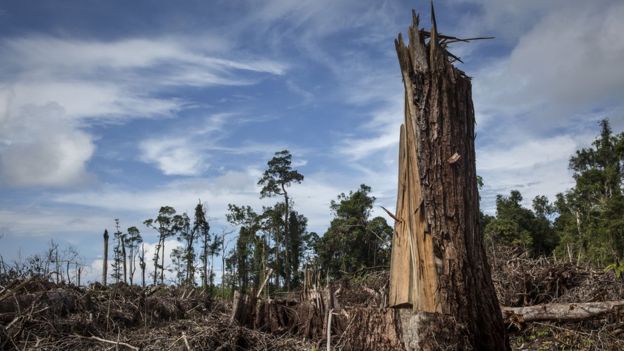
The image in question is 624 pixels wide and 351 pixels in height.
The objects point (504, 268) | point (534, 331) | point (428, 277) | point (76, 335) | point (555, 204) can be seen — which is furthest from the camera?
point (555, 204)

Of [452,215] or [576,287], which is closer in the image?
[452,215]

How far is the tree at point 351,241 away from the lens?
33.9 metres

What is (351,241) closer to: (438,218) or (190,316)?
(190,316)

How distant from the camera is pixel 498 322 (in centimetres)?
527

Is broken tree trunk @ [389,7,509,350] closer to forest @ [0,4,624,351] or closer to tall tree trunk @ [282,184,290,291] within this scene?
forest @ [0,4,624,351]

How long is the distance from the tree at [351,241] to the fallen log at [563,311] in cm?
2522

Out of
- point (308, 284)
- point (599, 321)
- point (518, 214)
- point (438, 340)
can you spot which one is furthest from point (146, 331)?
point (518, 214)

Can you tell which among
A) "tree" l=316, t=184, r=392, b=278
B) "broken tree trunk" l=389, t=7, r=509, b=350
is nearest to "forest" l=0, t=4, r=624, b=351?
"broken tree trunk" l=389, t=7, r=509, b=350

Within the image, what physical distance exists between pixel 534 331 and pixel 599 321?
0.93 metres

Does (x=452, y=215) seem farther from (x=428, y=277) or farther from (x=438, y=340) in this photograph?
(x=438, y=340)

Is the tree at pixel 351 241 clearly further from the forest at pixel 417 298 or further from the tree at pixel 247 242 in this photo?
the forest at pixel 417 298

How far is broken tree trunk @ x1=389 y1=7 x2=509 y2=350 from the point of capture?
16.7 feet

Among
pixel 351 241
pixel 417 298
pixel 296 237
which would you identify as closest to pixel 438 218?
pixel 417 298

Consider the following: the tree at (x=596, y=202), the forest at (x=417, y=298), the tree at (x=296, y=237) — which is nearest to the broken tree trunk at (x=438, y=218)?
the forest at (x=417, y=298)
